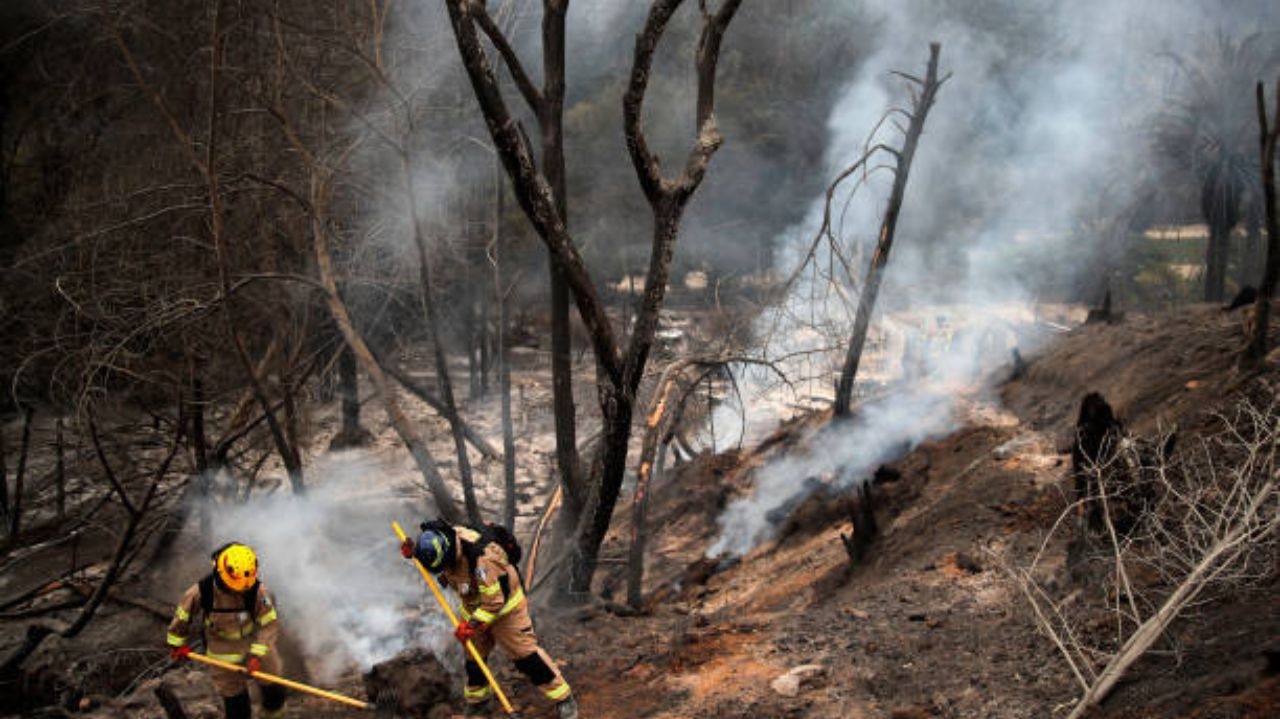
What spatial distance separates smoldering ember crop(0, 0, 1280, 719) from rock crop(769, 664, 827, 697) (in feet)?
0.08

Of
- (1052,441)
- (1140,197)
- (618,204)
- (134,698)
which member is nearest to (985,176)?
(1140,197)

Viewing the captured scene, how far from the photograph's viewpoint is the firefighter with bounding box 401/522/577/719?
5387mm

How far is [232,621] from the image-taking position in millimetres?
5918

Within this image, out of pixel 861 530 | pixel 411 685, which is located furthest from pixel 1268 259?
pixel 411 685

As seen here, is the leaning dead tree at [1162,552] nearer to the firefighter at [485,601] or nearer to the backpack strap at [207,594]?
the firefighter at [485,601]

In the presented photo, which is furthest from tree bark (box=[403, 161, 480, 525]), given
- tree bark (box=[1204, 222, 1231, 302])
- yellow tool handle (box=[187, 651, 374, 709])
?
tree bark (box=[1204, 222, 1231, 302])

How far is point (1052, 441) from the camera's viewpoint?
9094 millimetres

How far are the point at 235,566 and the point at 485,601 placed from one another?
165 cm

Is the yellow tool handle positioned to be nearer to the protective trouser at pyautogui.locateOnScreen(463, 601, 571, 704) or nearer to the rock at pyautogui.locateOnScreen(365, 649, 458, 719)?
the rock at pyautogui.locateOnScreen(365, 649, 458, 719)

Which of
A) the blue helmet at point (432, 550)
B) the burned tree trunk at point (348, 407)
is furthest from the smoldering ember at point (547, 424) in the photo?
the burned tree trunk at point (348, 407)

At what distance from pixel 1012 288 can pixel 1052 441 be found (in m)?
Answer: 17.2

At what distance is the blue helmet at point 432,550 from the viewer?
5285 millimetres

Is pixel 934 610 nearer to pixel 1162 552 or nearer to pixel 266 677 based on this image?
pixel 1162 552

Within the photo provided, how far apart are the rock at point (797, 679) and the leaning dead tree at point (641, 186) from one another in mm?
2128
